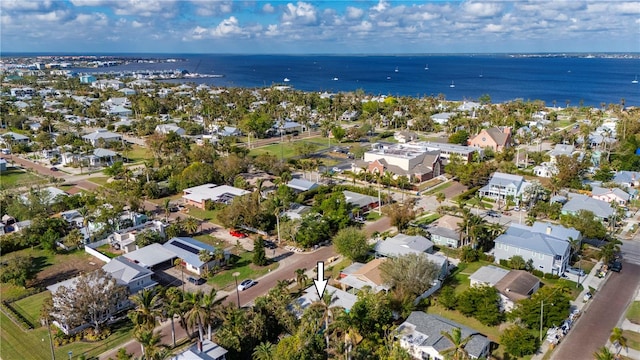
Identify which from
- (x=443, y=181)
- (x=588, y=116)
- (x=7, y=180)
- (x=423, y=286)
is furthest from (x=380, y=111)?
(x=423, y=286)

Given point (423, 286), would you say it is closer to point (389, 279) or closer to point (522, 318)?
point (389, 279)

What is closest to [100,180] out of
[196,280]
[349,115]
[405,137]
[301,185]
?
[301,185]

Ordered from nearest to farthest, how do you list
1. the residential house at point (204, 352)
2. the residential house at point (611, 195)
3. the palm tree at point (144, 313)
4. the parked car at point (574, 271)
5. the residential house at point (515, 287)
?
the residential house at point (204, 352) < the palm tree at point (144, 313) < the residential house at point (515, 287) < the parked car at point (574, 271) < the residential house at point (611, 195)

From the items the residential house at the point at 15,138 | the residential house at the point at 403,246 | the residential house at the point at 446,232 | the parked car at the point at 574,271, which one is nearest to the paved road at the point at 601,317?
the parked car at the point at 574,271

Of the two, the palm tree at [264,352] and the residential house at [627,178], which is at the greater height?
the palm tree at [264,352]

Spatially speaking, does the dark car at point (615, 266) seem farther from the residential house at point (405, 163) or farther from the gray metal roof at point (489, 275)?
the residential house at point (405, 163)

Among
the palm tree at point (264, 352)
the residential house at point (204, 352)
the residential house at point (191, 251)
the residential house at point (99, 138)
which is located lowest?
the residential house at point (191, 251)
